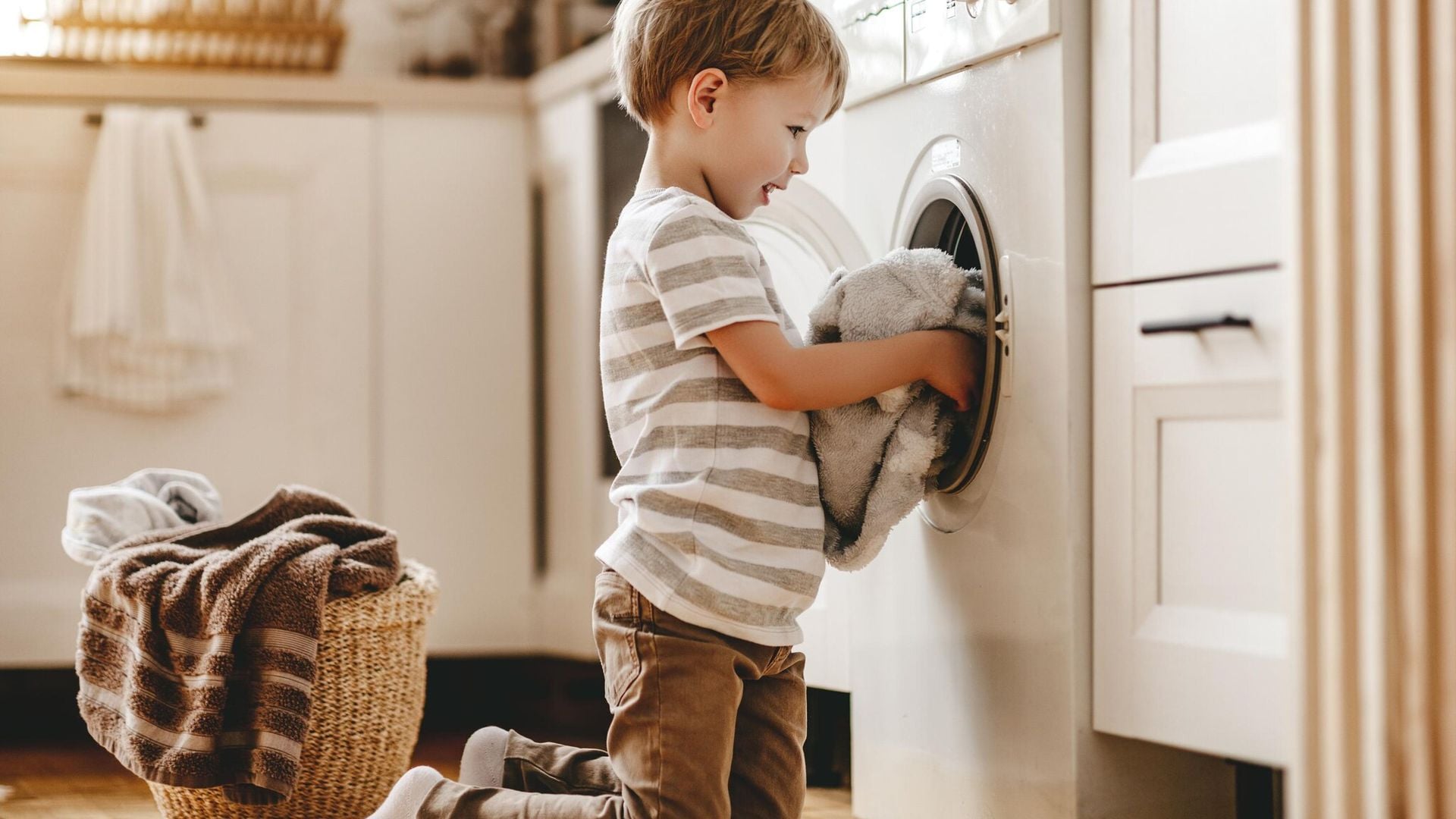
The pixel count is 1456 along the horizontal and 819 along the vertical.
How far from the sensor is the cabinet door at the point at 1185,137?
0.93 m

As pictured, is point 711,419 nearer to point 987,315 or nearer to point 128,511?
point 987,315

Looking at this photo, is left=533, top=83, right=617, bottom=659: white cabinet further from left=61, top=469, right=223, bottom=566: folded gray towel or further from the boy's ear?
the boy's ear

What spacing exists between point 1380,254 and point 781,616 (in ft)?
1.76

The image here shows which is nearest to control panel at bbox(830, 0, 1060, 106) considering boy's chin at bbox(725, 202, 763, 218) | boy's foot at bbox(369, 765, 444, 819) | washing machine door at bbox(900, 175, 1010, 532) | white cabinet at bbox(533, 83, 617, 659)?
washing machine door at bbox(900, 175, 1010, 532)

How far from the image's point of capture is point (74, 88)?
1.99m

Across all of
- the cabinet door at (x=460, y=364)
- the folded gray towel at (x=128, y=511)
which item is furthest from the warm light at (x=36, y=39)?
the folded gray towel at (x=128, y=511)

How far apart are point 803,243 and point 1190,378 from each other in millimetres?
539

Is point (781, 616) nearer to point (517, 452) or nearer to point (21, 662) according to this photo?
point (517, 452)

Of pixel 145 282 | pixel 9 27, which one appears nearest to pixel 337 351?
pixel 145 282

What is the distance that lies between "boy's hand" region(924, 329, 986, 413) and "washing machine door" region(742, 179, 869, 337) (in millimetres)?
207

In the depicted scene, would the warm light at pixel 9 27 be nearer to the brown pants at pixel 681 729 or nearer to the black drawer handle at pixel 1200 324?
the brown pants at pixel 681 729

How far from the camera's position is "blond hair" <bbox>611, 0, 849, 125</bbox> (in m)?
1.11

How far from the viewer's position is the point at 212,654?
52.2 inches

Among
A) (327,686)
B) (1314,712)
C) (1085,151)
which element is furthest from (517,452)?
(1314,712)
